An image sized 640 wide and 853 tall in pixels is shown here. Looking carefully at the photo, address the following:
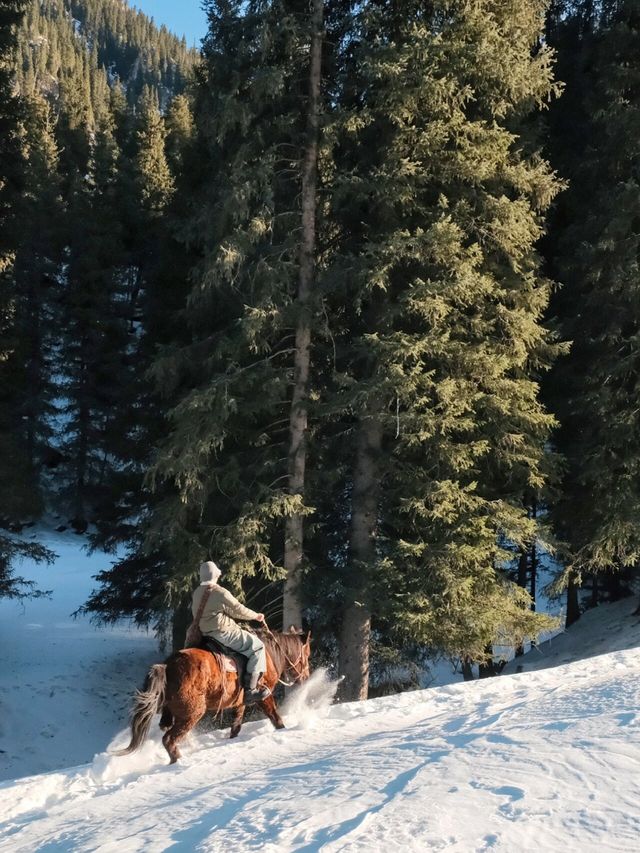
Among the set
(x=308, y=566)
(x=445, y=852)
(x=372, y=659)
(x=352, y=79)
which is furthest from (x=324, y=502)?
(x=445, y=852)

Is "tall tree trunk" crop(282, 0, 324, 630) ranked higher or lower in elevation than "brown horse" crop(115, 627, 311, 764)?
higher

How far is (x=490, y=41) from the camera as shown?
38.4 feet

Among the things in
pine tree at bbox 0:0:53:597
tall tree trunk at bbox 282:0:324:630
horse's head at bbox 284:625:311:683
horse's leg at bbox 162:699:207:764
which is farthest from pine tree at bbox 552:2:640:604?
pine tree at bbox 0:0:53:597

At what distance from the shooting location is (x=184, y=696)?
25.8 feet

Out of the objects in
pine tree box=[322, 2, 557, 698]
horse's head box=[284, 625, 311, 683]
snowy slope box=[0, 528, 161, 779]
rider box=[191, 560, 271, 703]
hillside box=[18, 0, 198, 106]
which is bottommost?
snowy slope box=[0, 528, 161, 779]

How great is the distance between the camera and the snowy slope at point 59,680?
13992 millimetres

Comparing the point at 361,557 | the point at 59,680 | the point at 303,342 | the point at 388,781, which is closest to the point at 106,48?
the point at 59,680

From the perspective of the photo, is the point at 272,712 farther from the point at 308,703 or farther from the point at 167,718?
the point at 308,703

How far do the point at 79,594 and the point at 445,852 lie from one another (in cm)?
2313

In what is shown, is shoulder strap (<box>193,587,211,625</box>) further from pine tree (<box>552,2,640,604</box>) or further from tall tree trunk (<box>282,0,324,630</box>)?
pine tree (<box>552,2,640,604</box>)

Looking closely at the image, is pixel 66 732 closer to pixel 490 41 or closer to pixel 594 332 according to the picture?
pixel 594 332

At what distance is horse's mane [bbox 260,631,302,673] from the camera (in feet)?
30.7

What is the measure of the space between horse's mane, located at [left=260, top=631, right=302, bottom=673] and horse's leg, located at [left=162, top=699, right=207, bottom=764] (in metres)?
1.51

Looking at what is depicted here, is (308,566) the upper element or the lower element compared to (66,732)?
upper
